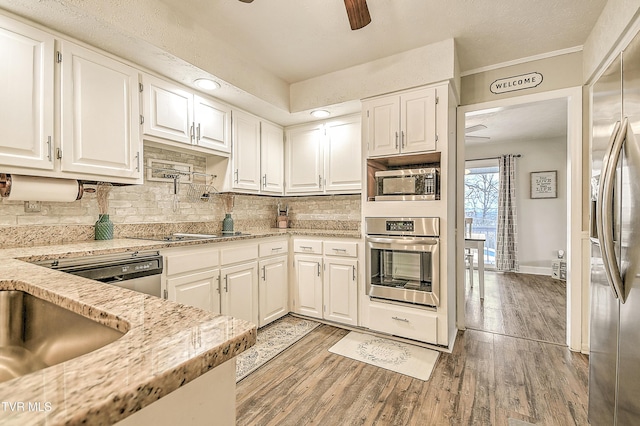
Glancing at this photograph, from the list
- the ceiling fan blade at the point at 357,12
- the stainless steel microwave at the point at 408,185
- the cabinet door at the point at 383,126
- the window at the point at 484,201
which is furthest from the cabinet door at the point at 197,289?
the window at the point at 484,201

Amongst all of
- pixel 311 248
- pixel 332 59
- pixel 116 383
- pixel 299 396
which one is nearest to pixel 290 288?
pixel 311 248

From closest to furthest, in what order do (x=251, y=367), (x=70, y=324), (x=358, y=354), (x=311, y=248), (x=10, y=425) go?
(x=10, y=425), (x=70, y=324), (x=251, y=367), (x=358, y=354), (x=311, y=248)

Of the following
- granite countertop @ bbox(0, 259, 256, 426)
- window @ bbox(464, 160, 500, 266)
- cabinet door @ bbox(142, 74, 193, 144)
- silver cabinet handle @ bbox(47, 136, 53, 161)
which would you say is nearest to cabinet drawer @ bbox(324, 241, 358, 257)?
cabinet door @ bbox(142, 74, 193, 144)

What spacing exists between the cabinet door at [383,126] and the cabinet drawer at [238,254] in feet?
4.64

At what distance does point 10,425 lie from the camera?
0.31 meters

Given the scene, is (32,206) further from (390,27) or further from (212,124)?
(390,27)

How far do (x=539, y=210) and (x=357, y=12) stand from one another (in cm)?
559

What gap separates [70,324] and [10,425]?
1.74 ft

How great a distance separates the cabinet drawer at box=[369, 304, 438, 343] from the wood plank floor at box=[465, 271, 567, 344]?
32.6 inches

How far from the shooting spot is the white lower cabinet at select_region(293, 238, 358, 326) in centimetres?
295

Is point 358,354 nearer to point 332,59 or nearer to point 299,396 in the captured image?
point 299,396

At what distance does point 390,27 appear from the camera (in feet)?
7.64

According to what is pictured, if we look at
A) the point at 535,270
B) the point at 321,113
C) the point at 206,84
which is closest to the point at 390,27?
the point at 321,113

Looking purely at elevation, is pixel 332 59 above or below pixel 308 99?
above
